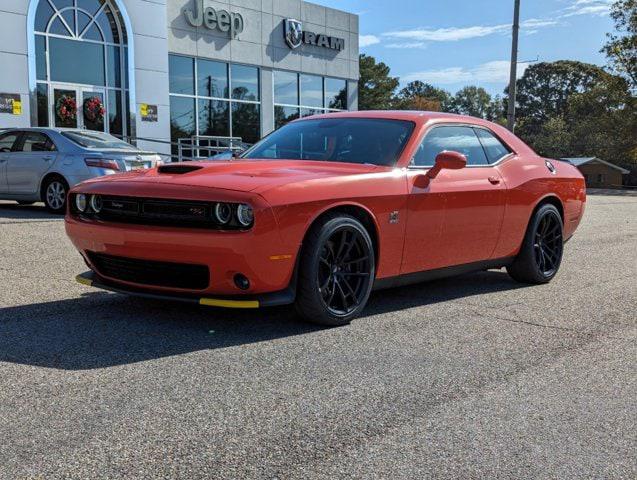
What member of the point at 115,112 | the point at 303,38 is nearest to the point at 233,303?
the point at 115,112

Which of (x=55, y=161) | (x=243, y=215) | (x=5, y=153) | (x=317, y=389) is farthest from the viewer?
(x=5, y=153)

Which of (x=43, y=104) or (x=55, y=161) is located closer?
(x=55, y=161)

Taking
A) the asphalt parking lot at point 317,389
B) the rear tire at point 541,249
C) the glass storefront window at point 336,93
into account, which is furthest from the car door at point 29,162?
the glass storefront window at point 336,93

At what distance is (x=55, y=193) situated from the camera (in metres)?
11.6

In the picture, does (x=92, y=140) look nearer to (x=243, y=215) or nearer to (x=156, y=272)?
(x=156, y=272)

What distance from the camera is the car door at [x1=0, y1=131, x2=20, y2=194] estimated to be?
12188 mm

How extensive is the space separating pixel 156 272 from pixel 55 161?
26.1 ft

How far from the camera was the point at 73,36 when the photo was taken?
20.0 meters

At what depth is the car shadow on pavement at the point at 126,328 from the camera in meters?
3.83

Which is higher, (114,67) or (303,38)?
(303,38)

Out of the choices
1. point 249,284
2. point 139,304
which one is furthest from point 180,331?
point 139,304

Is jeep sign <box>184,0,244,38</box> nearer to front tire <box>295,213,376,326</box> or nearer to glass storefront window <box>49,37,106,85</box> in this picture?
glass storefront window <box>49,37,106,85</box>

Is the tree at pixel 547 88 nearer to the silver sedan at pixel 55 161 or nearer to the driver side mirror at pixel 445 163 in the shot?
the silver sedan at pixel 55 161

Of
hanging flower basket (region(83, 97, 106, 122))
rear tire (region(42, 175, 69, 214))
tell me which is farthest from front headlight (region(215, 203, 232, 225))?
hanging flower basket (region(83, 97, 106, 122))
